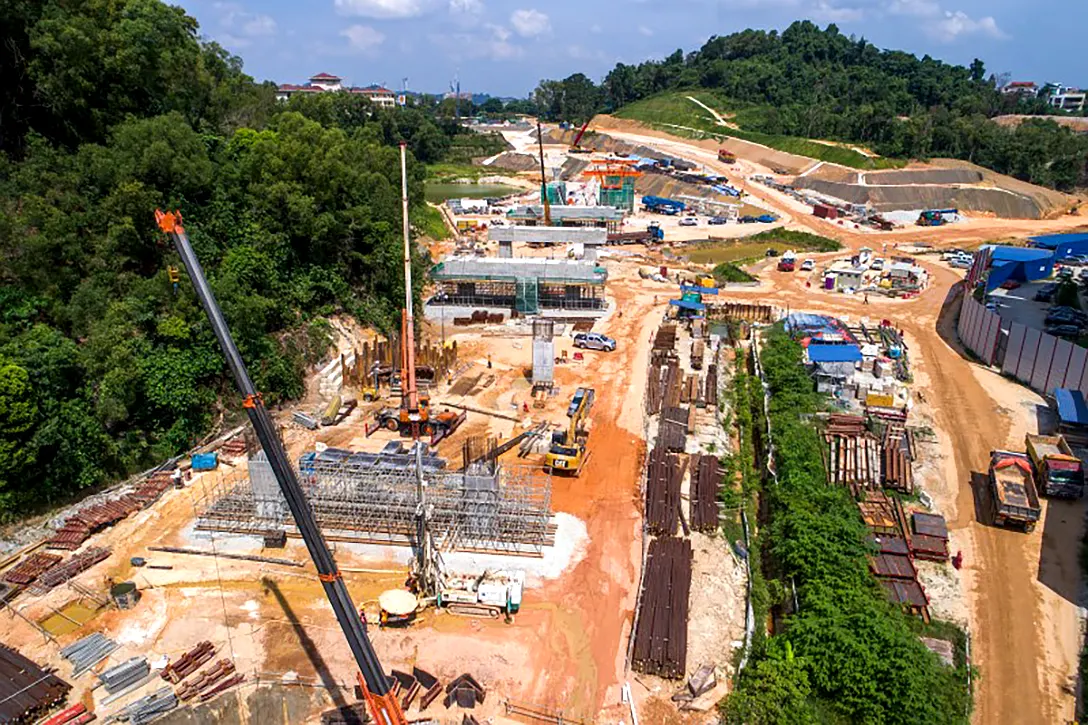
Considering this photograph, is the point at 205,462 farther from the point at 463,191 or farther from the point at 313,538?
the point at 463,191

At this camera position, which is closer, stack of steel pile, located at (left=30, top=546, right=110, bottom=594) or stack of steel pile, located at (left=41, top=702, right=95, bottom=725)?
stack of steel pile, located at (left=41, top=702, right=95, bottom=725)

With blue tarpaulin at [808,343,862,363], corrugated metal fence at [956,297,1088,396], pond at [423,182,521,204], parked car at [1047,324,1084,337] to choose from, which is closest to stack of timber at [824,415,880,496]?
blue tarpaulin at [808,343,862,363]

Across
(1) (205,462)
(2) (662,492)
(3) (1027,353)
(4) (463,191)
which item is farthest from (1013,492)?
(4) (463,191)

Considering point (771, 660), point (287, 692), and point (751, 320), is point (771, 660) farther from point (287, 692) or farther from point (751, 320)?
point (751, 320)

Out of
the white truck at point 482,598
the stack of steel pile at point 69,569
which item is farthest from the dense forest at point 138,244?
the white truck at point 482,598

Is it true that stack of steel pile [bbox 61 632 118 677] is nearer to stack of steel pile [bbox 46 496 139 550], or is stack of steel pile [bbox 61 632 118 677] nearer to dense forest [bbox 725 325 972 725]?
stack of steel pile [bbox 46 496 139 550]
